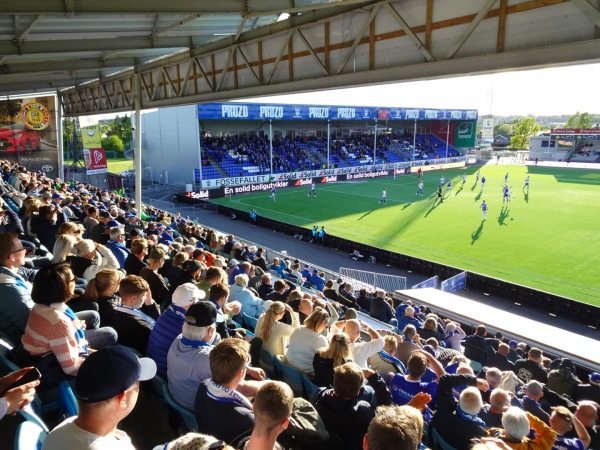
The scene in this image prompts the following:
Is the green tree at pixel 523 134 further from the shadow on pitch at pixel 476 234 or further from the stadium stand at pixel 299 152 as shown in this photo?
the shadow on pitch at pixel 476 234

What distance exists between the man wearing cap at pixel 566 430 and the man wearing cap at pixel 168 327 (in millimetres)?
3499

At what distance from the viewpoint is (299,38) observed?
869cm

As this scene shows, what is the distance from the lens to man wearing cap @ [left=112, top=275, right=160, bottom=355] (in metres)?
3.94

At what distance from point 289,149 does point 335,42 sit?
4130 centimetres

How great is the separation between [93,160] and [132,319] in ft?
85.6

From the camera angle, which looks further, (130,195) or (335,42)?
(130,195)

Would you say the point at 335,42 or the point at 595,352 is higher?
the point at 335,42

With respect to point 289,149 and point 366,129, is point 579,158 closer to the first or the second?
point 366,129

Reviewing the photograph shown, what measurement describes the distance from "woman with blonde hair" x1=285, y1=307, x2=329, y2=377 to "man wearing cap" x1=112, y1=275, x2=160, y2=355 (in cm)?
136

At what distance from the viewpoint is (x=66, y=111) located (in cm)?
2527

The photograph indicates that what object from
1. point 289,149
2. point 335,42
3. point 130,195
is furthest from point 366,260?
point 289,149

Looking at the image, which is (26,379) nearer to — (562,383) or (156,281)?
(156,281)

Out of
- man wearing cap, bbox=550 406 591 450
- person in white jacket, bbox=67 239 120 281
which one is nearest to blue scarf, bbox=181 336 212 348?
person in white jacket, bbox=67 239 120 281

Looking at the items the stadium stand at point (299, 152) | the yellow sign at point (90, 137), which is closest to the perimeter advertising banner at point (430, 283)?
the yellow sign at point (90, 137)
